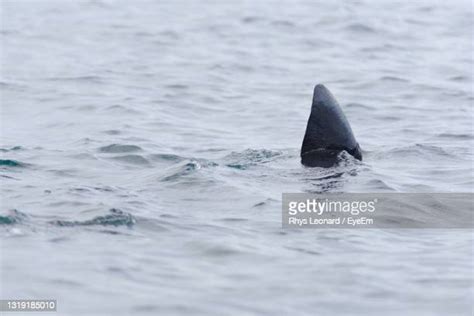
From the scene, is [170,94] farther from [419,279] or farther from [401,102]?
[419,279]

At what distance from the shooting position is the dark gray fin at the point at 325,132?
12.5 meters

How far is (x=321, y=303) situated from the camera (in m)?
8.30

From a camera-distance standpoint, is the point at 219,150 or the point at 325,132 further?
the point at 219,150

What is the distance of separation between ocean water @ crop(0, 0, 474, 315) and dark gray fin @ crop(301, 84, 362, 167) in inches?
9.5

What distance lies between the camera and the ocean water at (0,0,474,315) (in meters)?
8.68

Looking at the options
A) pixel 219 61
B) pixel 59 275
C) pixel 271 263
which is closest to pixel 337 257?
pixel 271 263

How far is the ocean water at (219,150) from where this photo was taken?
868 cm

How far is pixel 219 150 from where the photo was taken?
47.4 feet

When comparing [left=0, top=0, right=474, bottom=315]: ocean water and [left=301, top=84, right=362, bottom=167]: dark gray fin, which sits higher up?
[left=301, top=84, right=362, bottom=167]: dark gray fin

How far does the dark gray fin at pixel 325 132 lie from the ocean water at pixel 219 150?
0.24 metres

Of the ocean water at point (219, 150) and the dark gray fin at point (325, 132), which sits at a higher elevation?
the dark gray fin at point (325, 132)

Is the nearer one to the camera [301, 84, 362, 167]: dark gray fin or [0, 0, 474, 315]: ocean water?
[0, 0, 474, 315]: ocean water

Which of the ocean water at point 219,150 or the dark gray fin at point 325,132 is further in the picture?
the dark gray fin at point 325,132

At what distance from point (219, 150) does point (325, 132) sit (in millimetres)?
2339
